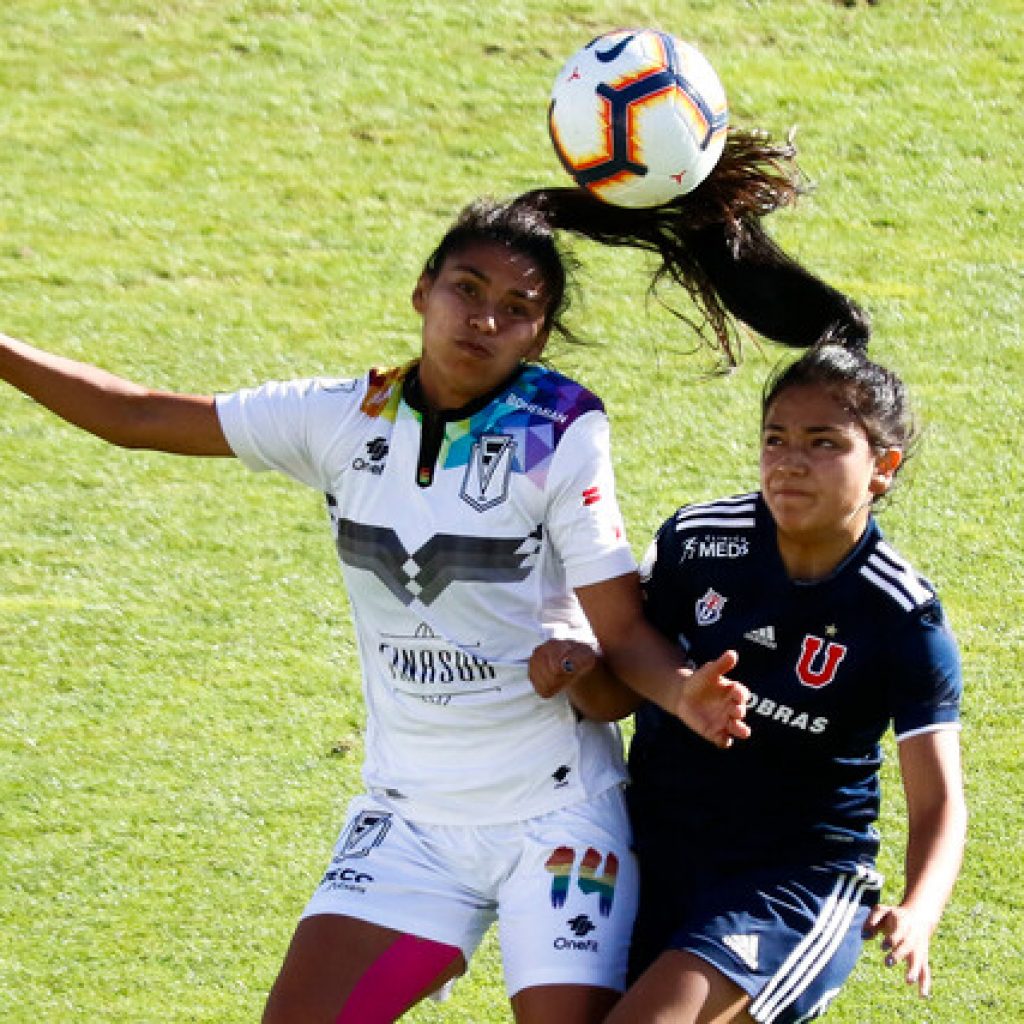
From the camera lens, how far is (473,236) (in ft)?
16.8

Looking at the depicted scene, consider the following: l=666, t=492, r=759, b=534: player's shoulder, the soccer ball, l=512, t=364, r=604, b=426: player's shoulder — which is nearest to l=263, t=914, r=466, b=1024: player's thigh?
l=666, t=492, r=759, b=534: player's shoulder

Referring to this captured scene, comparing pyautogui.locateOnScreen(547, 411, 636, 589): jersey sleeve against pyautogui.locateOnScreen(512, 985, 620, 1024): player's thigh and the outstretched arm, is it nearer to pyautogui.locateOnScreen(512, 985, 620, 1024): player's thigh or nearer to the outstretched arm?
the outstretched arm

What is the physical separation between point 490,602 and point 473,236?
0.79 metres

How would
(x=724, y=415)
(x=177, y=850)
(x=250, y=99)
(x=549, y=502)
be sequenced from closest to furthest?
(x=549, y=502) → (x=177, y=850) → (x=724, y=415) → (x=250, y=99)

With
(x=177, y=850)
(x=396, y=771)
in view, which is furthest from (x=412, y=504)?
(x=177, y=850)

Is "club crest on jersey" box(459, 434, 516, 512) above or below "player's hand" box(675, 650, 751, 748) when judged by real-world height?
above

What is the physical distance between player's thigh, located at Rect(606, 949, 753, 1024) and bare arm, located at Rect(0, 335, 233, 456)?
1.46 metres

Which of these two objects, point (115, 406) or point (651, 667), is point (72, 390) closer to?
point (115, 406)

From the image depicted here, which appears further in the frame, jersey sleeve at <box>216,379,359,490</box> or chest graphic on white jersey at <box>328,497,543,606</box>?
jersey sleeve at <box>216,379,359,490</box>

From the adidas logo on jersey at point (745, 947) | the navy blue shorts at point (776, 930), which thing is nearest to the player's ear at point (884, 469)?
the navy blue shorts at point (776, 930)

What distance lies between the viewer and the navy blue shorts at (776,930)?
4727 mm

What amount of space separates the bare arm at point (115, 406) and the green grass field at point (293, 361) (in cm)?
165

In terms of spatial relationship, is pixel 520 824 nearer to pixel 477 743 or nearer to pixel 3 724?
pixel 477 743

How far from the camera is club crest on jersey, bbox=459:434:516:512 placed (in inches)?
194
